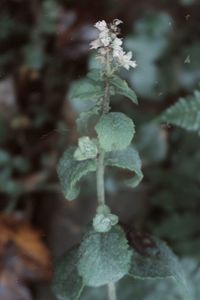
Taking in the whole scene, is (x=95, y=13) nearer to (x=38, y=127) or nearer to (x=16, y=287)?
(x=38, y=127)

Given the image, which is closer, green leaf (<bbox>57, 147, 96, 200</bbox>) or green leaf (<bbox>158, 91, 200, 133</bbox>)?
green leaf (<bbox>57, 147, 96, 200</bbox>)

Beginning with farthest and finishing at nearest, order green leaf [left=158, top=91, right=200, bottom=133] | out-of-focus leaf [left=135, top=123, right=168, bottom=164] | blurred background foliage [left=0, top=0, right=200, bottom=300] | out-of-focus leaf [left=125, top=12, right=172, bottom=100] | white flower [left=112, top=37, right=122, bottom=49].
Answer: out-of-focus leaf [left=125, top=12, right=172, bottom=100] < out-of-focus leaf [left=135, top=123, right=168, bottom=164] < blurred background foliage [left=0, top=0, right=200, bottom=300] < green leaf [left=158, top=91, right=200, bottom=133] < white flower [left=112, top=37, right=122, bottom=49]

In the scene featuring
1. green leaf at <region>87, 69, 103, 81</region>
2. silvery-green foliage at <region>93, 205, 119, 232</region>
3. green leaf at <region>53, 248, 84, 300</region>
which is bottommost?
green leaf at <region>53, 248, 84, 300</region>

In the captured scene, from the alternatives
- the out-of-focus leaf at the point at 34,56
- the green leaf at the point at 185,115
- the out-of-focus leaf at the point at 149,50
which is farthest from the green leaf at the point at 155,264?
the out-of-focus leaf at the point at 34,56

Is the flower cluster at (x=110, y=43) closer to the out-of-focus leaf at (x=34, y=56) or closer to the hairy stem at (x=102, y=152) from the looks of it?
the hairy stem at (x=102, y=152)

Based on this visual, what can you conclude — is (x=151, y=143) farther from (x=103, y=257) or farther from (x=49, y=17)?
(x=103, y=257)

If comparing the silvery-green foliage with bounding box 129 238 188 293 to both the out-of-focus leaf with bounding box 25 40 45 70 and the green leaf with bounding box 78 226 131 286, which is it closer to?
the green leaf with bounding box 78 226 131 286

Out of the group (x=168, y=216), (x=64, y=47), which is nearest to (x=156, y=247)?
(x=168, y=216)

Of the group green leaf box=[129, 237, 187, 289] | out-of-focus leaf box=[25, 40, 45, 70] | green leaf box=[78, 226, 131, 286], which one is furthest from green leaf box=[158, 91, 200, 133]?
out-of-focus leaf box=[25, 40, 45, 70]

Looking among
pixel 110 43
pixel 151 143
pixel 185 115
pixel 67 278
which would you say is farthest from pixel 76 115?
pixel 110 43
